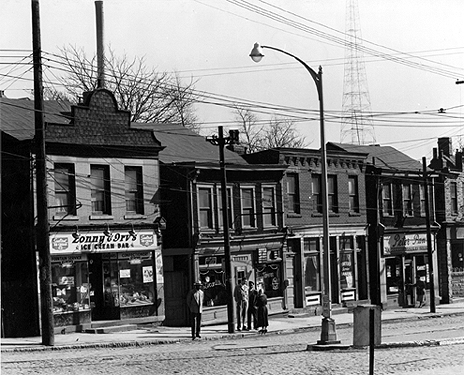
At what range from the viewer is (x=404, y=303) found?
49.3 meters

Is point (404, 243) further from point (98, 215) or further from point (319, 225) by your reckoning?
point (98, 215)

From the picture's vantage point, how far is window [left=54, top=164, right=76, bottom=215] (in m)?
32.1

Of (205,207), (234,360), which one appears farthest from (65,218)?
(234,360)

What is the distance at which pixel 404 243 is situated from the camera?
1973 inches

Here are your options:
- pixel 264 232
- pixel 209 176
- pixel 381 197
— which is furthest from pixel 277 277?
pixel 381 197

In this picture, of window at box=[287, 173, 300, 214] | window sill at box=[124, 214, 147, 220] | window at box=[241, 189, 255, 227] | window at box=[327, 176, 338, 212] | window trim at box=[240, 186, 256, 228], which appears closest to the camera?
window sill at box=[124, 214, 147, 220]

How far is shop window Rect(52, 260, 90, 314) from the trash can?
17651 mm

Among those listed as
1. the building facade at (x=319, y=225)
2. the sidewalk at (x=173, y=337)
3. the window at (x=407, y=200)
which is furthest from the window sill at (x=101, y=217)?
the window at (x=407, y=200)

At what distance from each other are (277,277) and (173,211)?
6963 millimetres

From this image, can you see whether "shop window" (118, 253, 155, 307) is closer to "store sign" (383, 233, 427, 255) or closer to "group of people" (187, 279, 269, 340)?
"group of people" (187, 279, 269, 340)

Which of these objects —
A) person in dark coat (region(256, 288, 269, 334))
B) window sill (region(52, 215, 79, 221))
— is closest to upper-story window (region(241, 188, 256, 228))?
person in dark coat (region(256, 288, 269, 334))

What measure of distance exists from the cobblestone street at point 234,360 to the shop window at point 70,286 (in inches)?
220

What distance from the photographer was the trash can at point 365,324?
52.2 feet

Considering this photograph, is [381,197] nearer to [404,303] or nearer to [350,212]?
[350,212]
